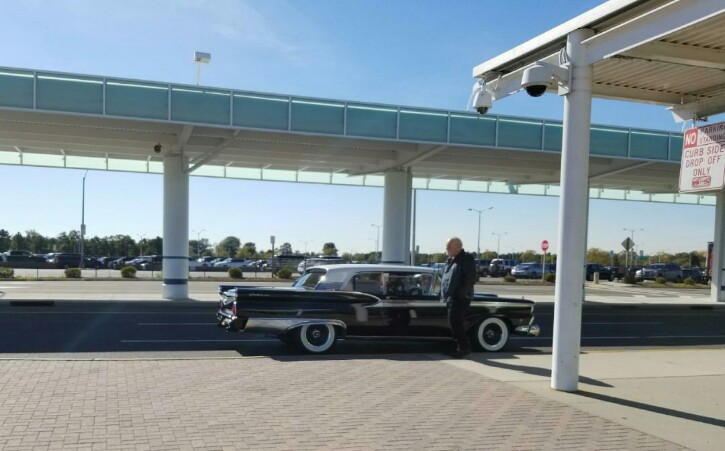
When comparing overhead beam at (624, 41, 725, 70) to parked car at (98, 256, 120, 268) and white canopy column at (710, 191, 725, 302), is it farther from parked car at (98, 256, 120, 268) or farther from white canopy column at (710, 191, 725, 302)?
parked car at (98, 256, 120, 268)

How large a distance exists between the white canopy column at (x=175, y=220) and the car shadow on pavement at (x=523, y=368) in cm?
1387

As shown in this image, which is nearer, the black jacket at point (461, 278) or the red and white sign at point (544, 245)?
the black jacket at point (461, 278)

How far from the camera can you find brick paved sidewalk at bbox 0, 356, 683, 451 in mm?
5492

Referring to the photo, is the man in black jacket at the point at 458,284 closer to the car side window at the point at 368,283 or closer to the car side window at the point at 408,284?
the car side window at the point at 408,284

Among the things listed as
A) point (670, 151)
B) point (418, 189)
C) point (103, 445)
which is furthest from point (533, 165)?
point (103, 445)

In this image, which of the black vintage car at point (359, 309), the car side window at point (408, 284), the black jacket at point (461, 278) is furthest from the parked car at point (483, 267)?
the black jacket at point (461, 278)

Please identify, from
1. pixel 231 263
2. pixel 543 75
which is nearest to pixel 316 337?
pixel 543 75

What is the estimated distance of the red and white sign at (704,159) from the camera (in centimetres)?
759

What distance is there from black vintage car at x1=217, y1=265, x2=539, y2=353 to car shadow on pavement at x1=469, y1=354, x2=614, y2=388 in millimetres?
1035

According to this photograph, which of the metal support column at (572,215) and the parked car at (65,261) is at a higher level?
the metal support column at (572,215)

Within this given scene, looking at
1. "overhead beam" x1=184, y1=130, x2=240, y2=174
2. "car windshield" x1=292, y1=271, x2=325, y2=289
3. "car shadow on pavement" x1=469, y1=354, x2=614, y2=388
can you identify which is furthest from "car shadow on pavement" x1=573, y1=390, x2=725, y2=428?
"overhead beam" x1=184, y1=130, x2=240, y2=174

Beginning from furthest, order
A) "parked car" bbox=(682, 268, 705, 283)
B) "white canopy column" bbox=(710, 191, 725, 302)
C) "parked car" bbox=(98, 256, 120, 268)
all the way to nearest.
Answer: "parked car" bbox=(98, 256, 120, 268) < "parked car" bbox=(682, 268, 705, 283) < "white canopy column" bbox=(710, 191, 725, 302)

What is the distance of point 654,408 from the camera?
6.97 meters

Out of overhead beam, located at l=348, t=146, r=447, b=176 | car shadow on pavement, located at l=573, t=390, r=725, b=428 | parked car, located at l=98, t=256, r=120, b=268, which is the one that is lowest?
parked car, located at l=98, t=256, r=120, b=268
